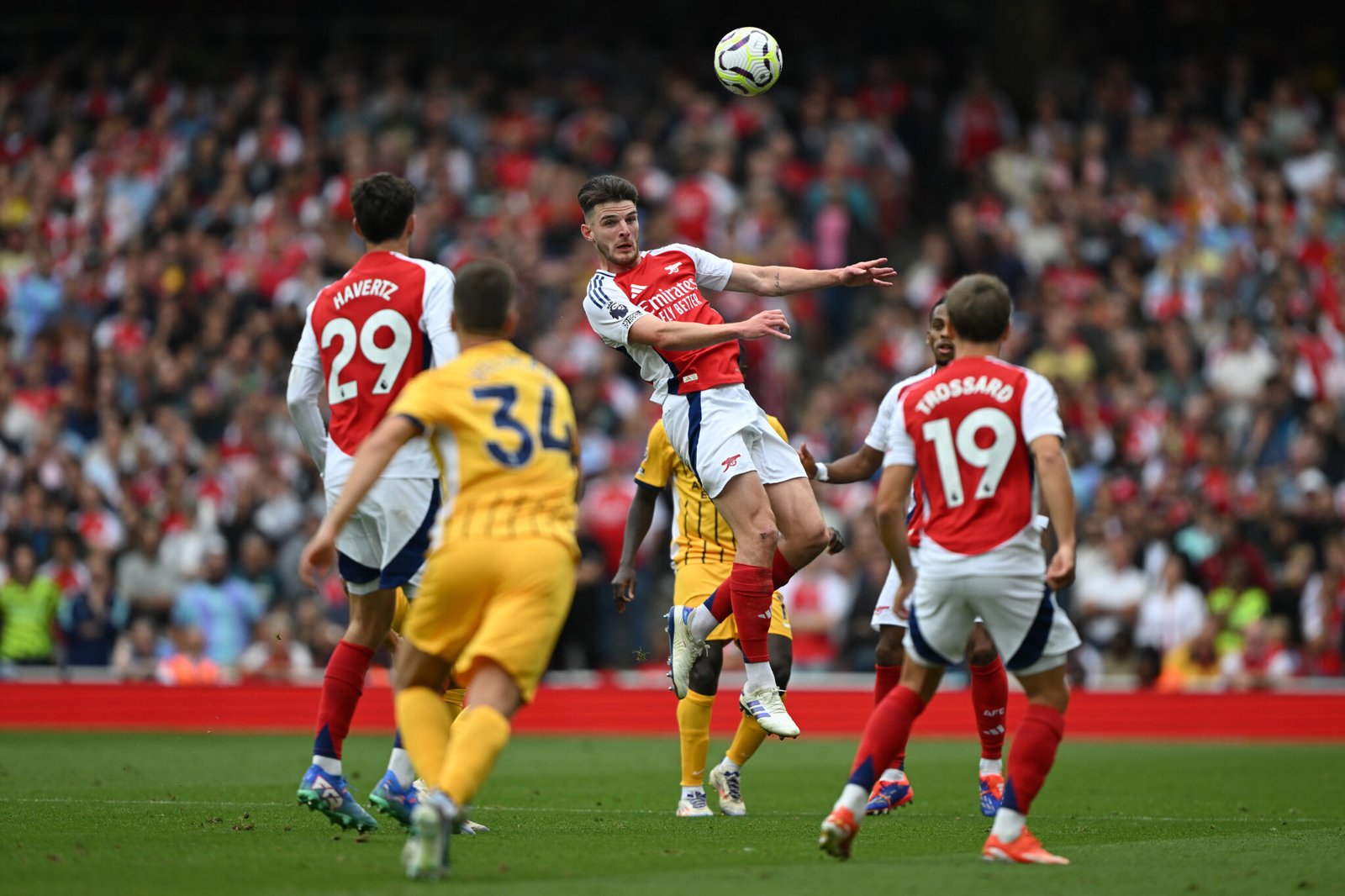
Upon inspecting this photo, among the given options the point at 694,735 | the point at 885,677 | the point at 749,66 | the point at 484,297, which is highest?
the point at 749,66

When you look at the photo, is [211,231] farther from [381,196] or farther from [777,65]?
[381,196]

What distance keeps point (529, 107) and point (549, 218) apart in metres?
2.72

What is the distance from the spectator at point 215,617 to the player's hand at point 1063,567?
12693mm

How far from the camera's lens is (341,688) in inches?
326

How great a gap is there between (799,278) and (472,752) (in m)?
4.03

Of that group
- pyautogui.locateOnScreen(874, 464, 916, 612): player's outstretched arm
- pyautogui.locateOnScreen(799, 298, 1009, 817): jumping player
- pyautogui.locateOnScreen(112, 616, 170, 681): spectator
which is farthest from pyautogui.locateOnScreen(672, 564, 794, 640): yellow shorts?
pyautogui.locateOnScreen(112, 616, 170, 681): spectator

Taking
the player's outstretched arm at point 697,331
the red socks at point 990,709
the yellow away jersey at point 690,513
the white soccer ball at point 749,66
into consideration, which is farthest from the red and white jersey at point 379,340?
the red socks at point 990,709

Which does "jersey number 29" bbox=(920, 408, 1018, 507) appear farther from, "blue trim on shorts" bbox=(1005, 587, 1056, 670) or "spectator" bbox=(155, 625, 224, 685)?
"spectator" bbox=(155, 625, 224, 685)

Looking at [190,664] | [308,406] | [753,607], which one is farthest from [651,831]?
[190,664]

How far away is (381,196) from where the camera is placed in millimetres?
8289

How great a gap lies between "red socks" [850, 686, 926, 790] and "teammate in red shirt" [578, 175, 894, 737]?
1.80m

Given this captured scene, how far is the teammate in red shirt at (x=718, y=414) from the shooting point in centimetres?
922

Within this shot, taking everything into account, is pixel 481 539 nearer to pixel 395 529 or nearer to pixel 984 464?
pixel 395 529

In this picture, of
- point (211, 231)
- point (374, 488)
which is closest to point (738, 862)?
point (374, 488)
